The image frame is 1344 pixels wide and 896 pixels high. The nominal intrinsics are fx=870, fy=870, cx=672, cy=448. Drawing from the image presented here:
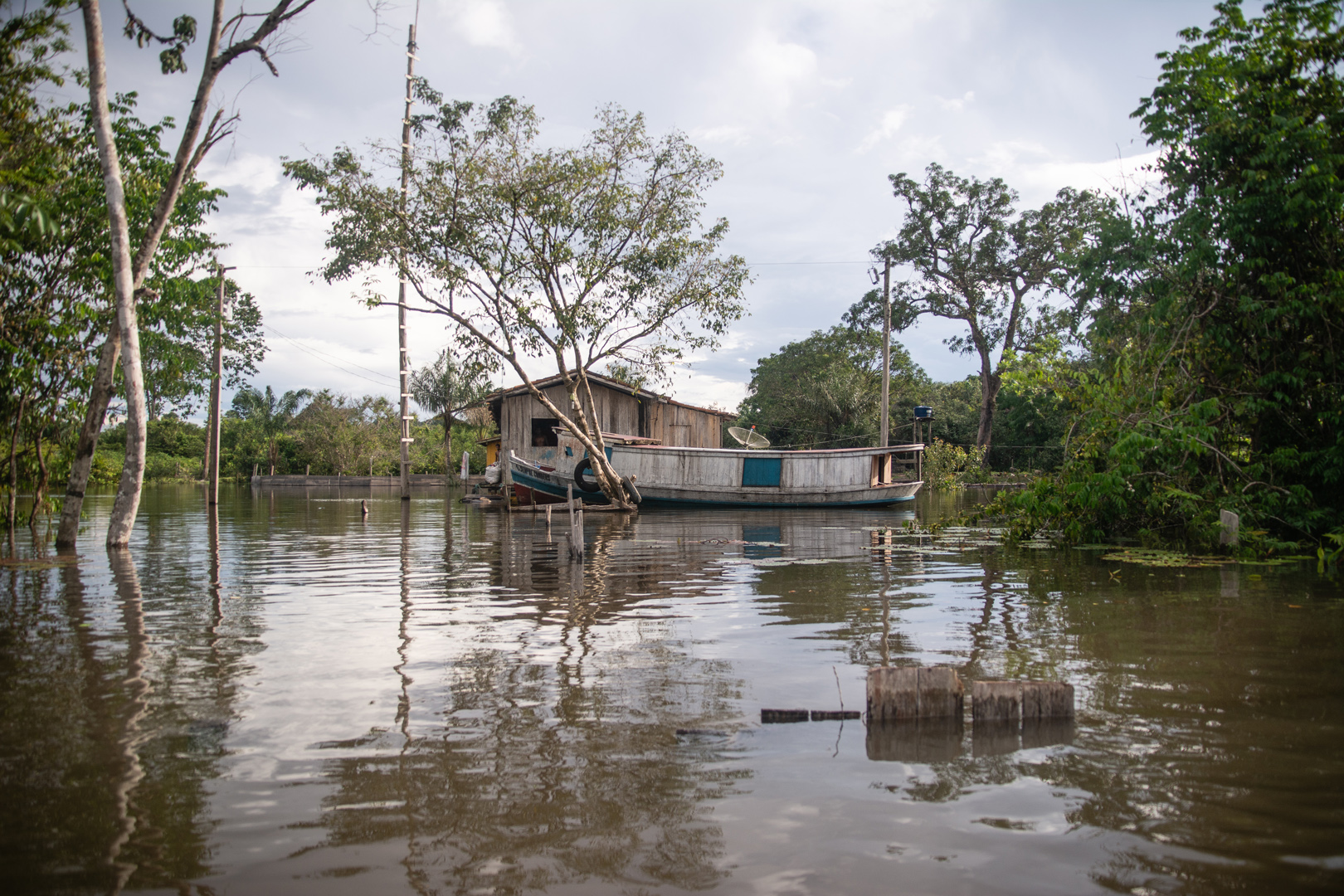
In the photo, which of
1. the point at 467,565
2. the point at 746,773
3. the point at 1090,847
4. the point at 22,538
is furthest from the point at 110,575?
the point at 1090,847

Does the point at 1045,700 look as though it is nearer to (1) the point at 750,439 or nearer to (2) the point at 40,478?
(2) the point at 40,478

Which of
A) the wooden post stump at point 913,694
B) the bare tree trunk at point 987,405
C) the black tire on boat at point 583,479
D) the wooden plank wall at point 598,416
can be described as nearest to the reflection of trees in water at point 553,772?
the wooden post stump at point 913,694

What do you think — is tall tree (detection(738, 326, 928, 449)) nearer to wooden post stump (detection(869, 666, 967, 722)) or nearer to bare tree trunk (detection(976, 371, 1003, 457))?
bare tree trunk (detection(976, 371, 1003, 457))

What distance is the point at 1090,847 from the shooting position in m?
3.05

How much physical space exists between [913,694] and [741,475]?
21.5 m

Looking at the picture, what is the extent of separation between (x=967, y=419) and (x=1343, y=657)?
37.6 meters

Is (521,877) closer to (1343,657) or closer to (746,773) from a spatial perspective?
(746,773)

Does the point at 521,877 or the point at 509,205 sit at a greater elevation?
the point at 509,205

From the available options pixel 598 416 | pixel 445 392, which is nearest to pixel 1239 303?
pixel 598 416

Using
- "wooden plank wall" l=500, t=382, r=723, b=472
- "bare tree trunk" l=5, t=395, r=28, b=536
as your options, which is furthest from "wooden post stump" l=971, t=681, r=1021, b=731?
"wooden plank wall" l=500, t=382, r=723, b=472

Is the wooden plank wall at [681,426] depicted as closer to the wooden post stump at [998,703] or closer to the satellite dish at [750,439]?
the satellite dish at [750,439]

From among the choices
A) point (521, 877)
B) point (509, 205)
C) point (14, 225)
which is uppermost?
point (509, 205)

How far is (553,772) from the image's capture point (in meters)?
3.79

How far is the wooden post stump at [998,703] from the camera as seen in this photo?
13.9ft
